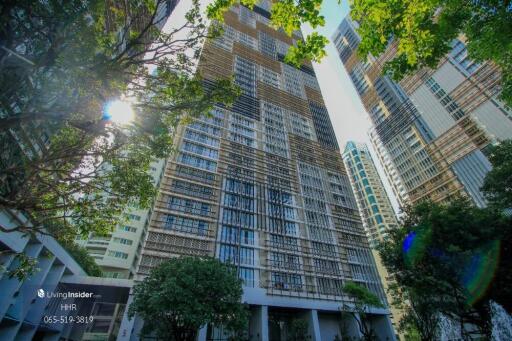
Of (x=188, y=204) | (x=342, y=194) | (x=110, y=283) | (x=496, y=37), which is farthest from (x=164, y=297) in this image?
(x=342, y=194)

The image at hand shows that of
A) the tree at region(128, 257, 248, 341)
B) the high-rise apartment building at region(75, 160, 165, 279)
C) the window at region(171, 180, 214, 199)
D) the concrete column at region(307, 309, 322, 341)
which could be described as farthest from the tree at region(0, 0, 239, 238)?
the high-rise apartment building at region(75, 160, 165, 279)

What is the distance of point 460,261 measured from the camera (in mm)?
13898

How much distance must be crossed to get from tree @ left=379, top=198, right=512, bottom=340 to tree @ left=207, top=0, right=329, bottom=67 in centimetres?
1477

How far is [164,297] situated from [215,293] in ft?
11.2

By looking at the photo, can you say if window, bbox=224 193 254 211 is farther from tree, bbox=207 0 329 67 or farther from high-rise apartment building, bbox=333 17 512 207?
tree, bbox=207 0 329 67

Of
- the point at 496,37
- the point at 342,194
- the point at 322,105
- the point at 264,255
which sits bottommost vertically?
the point at 496,37

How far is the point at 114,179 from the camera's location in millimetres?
8250

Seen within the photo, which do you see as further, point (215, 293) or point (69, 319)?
point (69, 319)

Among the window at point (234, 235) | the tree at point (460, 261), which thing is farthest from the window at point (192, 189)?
the tree at point (460, 261)

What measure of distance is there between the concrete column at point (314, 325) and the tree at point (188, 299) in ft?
46.8

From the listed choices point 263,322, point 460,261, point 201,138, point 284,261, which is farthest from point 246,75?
point 460,261

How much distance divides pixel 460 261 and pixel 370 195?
239 feet

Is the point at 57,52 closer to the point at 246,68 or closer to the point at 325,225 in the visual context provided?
the point at 325,225

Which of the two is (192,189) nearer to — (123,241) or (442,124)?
(123,241)
